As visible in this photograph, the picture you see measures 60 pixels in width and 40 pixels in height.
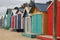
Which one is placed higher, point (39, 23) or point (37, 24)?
point (39, 23)

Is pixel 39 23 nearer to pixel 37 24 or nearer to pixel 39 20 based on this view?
pixel 39 20

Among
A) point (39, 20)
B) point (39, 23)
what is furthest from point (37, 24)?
point (39, 20)

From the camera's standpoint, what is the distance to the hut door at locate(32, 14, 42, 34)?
22.1 m

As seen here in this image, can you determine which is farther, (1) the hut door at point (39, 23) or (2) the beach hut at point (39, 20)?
(1) the hut door at point (39, 23)

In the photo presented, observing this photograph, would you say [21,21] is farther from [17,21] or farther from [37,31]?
[37,31]

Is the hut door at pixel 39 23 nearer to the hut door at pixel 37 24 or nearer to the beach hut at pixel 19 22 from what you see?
the hut door at pixel 37 24

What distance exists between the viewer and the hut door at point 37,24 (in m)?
22.1

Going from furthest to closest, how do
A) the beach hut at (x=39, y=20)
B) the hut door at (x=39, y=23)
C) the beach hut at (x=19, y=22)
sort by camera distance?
the beach hut at (x=19, y=22) → the hut door at (x=39, y=23) → the beach hut at (x=39, y=20)

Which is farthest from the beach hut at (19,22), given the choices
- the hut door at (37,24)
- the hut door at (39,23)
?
the hut door at (39,23)

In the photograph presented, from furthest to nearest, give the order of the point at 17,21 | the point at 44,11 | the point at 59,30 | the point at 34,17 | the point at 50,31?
1. the point at 17,21
2. the point at 34,17
3. the point at 44,11
4. the point at 50,31
5. the point at 59,30

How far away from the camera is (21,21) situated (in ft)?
109

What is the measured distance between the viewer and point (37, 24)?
74.6ft

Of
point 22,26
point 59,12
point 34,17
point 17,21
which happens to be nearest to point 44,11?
point 34,17

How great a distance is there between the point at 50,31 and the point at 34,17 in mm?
4854
